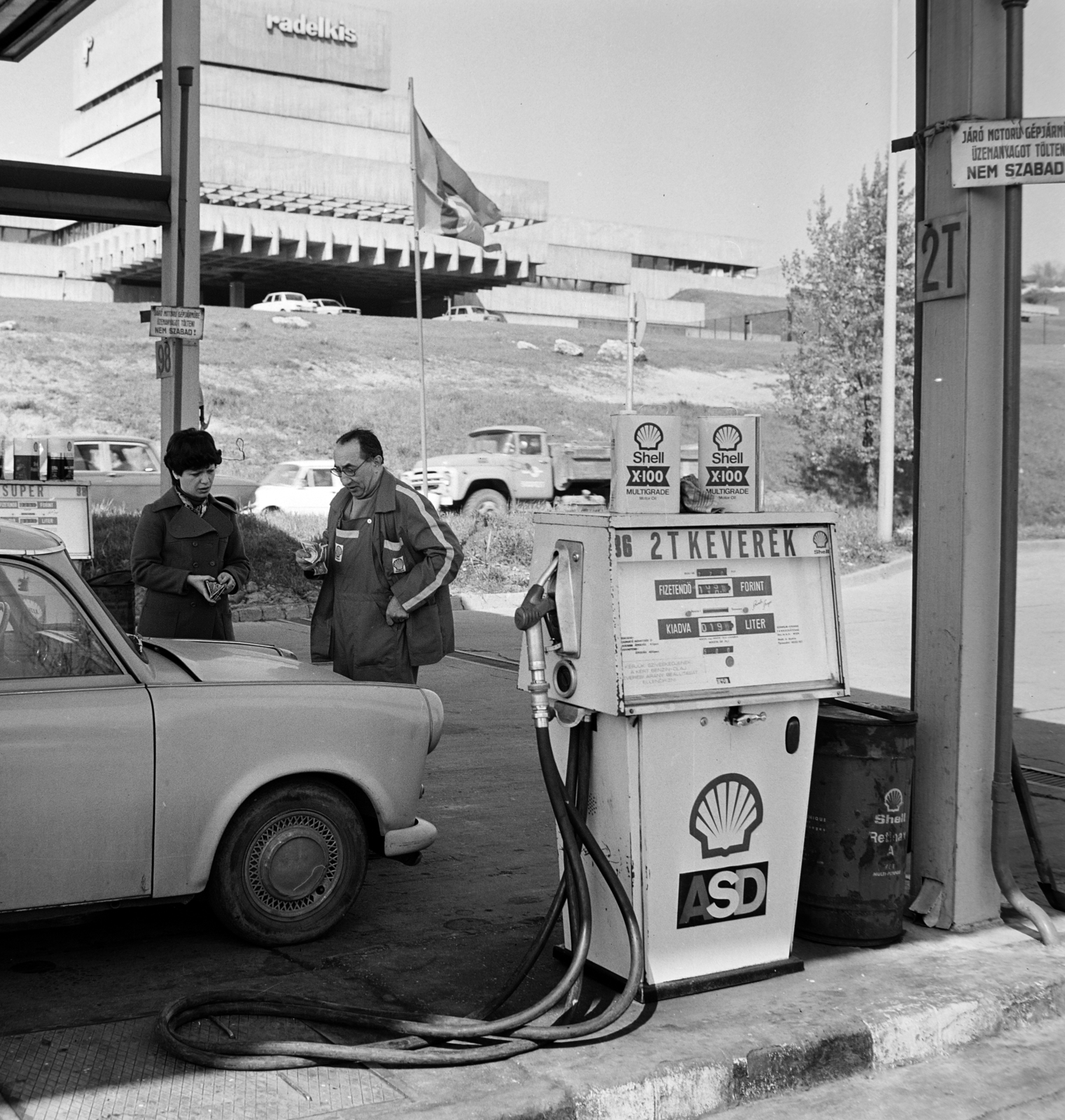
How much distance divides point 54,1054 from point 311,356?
4595 cm

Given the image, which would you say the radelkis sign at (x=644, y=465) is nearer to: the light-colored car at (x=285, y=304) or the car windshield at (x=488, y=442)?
the car windshield at (x=488, y=442)

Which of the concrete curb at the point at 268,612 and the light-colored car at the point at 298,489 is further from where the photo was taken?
the light-colored car at the point at 298,489

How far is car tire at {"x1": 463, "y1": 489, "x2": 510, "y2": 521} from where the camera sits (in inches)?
988

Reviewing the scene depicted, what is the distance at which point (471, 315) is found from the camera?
70.9m

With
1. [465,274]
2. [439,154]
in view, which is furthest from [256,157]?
[439,154]

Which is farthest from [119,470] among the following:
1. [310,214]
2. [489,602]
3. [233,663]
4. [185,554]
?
[310,214]

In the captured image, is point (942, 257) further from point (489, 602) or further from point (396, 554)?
point (489, 602)

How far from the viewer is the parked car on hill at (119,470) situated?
806 inches

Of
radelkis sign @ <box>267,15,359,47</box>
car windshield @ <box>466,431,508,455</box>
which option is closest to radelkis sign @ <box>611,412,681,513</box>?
car windshield @ <box>466,431,508,455</box>

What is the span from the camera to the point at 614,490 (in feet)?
14.0

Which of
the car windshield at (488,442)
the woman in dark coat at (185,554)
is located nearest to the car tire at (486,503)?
the car windshield at (488,442)

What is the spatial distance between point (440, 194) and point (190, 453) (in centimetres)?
1474

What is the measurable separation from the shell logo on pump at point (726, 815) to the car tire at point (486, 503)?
2024 cm

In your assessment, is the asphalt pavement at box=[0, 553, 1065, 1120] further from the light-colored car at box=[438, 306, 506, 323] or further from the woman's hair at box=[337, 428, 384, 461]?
the light-colored car at box=[438, 306, 506, 323]
